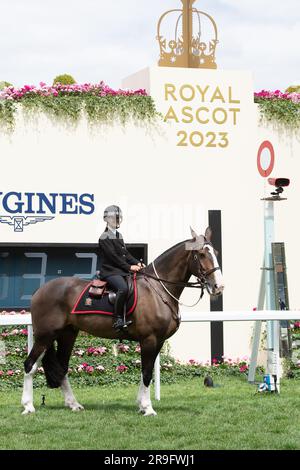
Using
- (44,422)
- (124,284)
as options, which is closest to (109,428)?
(44,422)

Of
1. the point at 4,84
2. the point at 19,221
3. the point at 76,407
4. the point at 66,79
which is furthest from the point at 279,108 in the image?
the point at 76,407

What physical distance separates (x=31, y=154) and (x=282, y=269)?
15.4ft

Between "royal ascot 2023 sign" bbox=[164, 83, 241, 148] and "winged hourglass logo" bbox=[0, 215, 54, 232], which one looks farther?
"royal ascot 2023 sign" bbox=[164, 83, 241, 148]

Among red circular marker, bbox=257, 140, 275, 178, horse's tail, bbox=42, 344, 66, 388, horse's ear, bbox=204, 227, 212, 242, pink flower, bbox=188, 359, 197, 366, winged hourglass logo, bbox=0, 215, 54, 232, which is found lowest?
pink flower, bbox=188, 359, 197, 366

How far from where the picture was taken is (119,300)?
9836mm

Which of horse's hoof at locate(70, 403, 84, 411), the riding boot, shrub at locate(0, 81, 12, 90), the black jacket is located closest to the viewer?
the riding boot

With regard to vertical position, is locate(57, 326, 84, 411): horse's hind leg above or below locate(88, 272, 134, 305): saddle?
below

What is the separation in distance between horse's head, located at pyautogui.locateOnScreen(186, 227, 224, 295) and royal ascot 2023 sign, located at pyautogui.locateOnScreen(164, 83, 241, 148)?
5704mm

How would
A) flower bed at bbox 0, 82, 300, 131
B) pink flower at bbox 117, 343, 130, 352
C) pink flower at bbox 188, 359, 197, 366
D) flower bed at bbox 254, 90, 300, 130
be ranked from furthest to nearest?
flower bed at bbox 254, 90, 300, 130, pink flower at bbox 188, 359, 197, 366, flower bed at bbox 0, 82, 300, 131, pink flower at bbox 117, 343, 130, 352

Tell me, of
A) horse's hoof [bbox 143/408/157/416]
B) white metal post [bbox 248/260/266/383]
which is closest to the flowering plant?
white metal post [bbox 248/260/266/383]

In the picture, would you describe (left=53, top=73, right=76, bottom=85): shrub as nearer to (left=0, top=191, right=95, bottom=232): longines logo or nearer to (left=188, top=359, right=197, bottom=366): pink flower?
(left=0, top=191, right=95, bottom=232): longines logo

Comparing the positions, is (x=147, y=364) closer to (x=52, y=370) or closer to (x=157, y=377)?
(x=52, y=370)

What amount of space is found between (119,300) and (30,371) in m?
1.31

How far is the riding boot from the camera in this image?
9.83 metres
